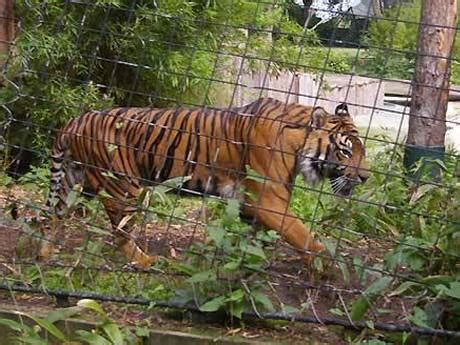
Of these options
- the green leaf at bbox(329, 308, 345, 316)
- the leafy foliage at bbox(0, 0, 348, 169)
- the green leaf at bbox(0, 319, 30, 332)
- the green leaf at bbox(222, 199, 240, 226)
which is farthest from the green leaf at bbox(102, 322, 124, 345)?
the leafy foliage at bbox(0, 0, 348, 169)

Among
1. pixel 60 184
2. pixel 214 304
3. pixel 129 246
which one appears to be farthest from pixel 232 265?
pixel 60 184

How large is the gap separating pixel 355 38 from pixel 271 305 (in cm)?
130

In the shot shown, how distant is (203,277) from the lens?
10.2 ft

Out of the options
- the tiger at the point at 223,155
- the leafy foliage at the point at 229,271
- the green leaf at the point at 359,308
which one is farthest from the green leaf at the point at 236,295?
the tiger at the point at 223,155

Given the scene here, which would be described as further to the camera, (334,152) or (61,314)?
(334,152)

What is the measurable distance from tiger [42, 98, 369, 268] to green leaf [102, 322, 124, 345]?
0.78 meters

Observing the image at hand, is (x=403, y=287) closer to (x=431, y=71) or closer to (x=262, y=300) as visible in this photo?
(x=262, y=300)

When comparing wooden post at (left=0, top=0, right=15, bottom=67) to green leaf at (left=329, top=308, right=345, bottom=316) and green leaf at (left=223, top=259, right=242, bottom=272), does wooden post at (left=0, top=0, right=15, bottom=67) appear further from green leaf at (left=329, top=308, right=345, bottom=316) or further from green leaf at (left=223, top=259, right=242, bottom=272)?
green leaf at (left=329, top=308, right=345, bottom=316)

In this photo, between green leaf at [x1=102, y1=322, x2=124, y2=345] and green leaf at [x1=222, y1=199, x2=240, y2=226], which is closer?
green leaf at [x1=102, y1=322, x2=124, y2=345]

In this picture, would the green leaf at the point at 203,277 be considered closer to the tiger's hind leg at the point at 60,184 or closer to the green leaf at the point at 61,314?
the green leaf at the point at 61,314

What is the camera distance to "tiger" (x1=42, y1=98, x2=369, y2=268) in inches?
166

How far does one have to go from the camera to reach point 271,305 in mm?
3111

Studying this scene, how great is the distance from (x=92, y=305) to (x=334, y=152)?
1.78 metres

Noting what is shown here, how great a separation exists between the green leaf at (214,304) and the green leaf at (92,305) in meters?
0.33
